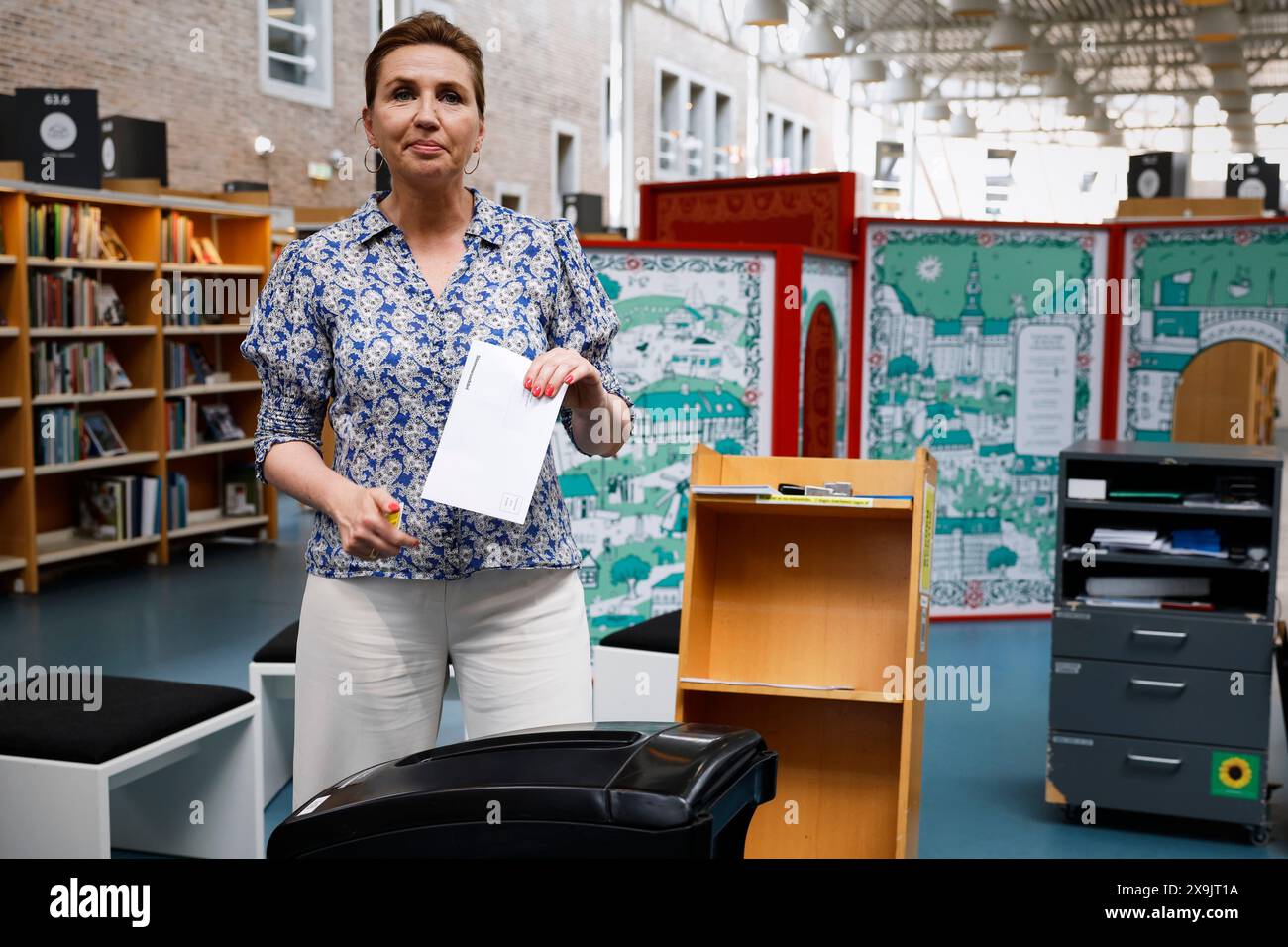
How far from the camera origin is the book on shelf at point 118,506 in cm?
802

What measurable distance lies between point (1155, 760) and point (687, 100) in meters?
17.9

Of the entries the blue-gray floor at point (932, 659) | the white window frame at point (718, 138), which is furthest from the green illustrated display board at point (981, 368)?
the white window frame at point (718, 138)

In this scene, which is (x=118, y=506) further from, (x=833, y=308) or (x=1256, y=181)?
(x=1256, y=181)

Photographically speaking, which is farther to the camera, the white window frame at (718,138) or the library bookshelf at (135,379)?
the white window frame at (718,138)

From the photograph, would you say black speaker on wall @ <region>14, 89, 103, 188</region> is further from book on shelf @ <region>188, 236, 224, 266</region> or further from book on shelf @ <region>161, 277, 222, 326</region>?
book on shelf @ <region>188, 236, 224, 266</region>

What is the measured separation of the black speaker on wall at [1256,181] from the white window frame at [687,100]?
9797 mm

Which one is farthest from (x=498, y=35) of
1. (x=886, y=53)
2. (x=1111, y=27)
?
(x=1111, y=27)

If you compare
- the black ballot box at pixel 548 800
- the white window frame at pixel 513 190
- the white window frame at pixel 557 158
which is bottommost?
the black ballot box at pixel 548 800

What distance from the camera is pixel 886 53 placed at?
78.3 feet

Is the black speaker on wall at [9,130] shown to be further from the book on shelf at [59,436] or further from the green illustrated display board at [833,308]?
the green illustrated display board at [833,308]

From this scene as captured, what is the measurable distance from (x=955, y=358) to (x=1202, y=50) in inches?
780

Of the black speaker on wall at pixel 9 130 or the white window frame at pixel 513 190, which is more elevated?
the white window frame at pixel 513 190

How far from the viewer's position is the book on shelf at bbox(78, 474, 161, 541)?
8.02 metres

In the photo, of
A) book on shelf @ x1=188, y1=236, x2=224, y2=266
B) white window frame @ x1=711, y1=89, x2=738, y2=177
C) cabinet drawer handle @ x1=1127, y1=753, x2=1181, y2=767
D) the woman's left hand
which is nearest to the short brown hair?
the woman's left hand
